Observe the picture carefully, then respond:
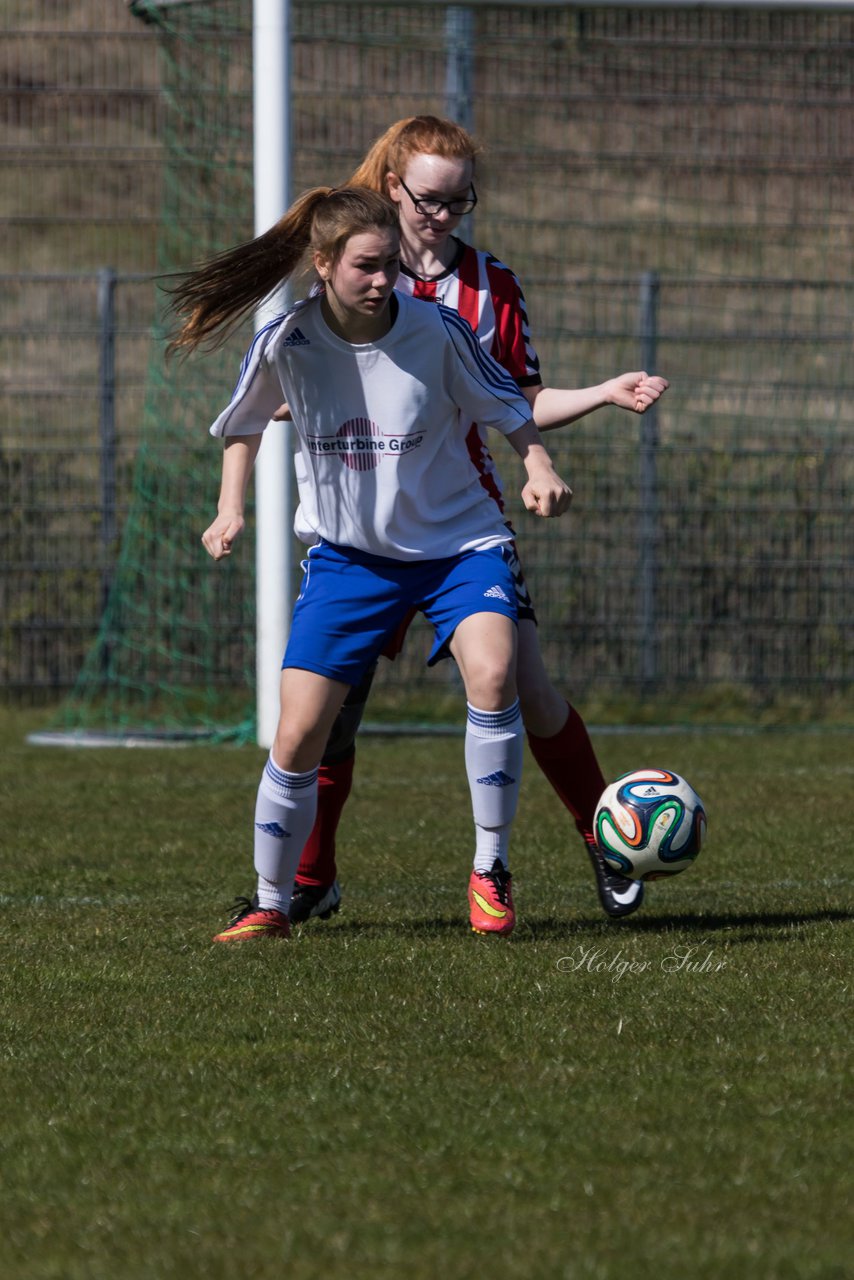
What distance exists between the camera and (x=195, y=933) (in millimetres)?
4695

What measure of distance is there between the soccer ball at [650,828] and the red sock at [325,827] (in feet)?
2.31

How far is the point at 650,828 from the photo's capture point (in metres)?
4.57

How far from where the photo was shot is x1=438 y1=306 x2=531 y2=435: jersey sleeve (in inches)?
177

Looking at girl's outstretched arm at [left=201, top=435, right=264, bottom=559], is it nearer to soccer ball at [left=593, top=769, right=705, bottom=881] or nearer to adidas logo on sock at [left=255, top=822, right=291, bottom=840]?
adidas logo on sock at [left=255, top=822, right=291, bottom=840]

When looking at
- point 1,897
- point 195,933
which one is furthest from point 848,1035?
point 1,897

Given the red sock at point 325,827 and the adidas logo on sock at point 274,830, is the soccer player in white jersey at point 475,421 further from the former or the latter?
the adidas logo on sock at point 274,830

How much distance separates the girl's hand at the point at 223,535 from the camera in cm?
439

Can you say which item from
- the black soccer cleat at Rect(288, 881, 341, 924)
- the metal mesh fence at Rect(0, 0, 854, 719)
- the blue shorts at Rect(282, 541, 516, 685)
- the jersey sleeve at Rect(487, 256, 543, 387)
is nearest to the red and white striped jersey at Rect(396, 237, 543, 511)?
the jersey sleeve at Rect(487, 256, 543, 387)

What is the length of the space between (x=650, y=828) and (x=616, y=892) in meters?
0.28

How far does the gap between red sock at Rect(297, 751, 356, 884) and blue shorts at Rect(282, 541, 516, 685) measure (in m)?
0.50

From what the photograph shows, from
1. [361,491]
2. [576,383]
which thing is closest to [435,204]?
[361,491]

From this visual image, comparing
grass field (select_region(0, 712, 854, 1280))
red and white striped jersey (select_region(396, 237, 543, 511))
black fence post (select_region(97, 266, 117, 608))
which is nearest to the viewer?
grass field (select_region(0, 712, 854, 1280))

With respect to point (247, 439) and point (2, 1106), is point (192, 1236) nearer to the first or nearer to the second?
point (2, 1106)

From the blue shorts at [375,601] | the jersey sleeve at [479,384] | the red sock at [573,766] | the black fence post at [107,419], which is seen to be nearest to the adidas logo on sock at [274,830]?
the blue shorts at [375,601]
